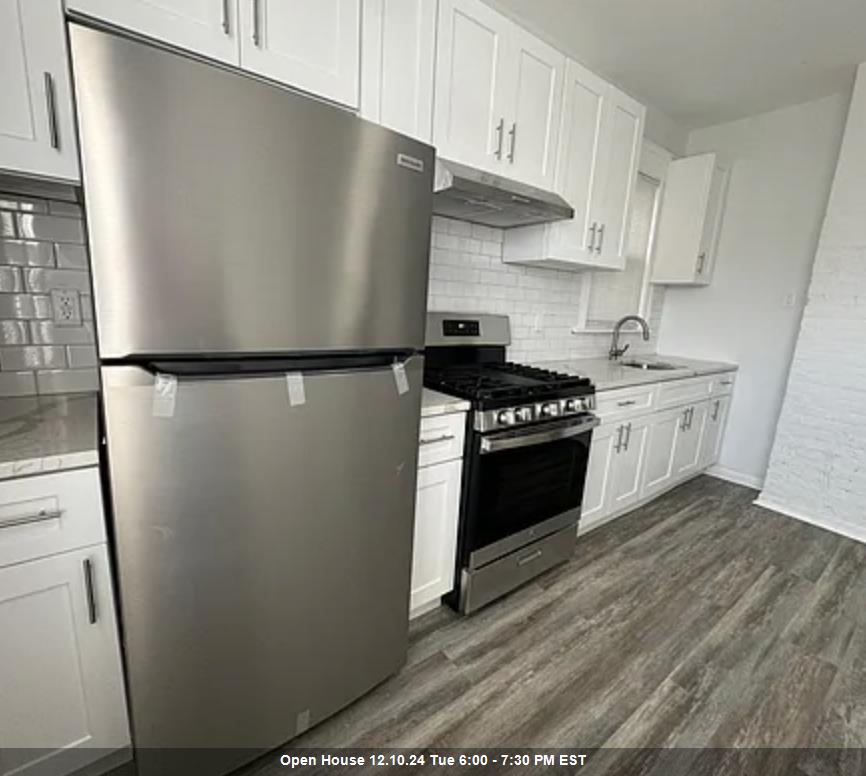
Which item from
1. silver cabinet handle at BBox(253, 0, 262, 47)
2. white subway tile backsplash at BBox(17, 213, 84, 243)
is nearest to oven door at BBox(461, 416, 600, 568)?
silver cabinet handle at BBox(253, 0, 262, 47)

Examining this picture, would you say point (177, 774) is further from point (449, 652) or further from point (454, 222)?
point (454, 222)

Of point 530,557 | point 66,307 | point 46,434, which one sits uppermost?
point 66,307

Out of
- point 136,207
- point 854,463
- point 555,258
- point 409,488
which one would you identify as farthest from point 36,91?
point 854,463

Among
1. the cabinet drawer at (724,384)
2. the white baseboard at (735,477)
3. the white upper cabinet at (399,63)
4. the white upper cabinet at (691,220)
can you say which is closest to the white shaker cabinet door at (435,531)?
the white upper cabinet at (399,63)

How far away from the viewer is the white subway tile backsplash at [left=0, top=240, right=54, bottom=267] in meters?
1.30

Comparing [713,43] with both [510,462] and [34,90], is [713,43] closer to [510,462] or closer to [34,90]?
[510,462]

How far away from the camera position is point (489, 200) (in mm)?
1775

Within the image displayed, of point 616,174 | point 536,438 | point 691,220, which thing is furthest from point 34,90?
point 691,220

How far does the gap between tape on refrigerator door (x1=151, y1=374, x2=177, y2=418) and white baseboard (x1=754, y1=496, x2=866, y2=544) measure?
371 cm

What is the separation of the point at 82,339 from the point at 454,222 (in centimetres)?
164

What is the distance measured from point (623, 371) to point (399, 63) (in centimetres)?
212

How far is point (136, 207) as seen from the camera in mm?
804

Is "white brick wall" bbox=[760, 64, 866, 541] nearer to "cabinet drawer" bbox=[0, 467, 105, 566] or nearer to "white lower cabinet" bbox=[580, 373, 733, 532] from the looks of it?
"white lower cabinet" bbox=[580, 373, 733, 532]

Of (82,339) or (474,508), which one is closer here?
(82,339)
